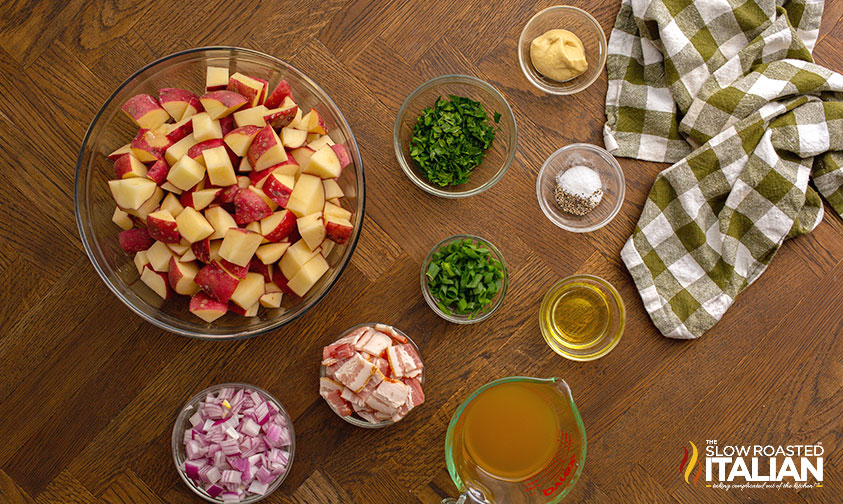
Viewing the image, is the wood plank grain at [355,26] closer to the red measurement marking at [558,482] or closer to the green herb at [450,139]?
the green herb at [450,139]

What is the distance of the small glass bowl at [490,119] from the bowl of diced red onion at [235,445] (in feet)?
2.36

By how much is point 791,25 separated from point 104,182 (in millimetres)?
1853

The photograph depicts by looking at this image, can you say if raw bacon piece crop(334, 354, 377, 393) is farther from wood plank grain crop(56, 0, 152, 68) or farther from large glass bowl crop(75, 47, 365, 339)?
wood plank grain crop(56, 0, 152, 68)

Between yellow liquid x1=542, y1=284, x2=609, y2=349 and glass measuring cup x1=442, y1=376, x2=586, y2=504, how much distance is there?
210 mm

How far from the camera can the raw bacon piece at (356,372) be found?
1.41m

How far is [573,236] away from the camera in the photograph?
1.57 metres

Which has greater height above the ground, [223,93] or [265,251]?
[223,93]

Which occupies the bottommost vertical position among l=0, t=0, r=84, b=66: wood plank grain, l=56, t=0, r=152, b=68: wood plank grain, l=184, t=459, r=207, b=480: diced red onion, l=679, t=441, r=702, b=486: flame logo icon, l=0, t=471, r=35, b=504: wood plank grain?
l=679, t=441, r=702, b=486: flame logo icon

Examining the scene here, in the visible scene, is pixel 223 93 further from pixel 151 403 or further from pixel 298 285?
pixel 151 403

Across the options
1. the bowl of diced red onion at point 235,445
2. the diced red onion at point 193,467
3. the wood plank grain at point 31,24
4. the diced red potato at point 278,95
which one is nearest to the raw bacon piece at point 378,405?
the bowl of diced red onion at point 235,445

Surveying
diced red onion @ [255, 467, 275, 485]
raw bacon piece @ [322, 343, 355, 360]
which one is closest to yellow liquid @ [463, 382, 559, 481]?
raw bacon piece @ [322, 343, 355, 360]

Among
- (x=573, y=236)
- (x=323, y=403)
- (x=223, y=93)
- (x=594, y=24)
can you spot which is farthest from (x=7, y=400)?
(x=594, y=24)

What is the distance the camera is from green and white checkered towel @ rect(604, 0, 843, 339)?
152 cm

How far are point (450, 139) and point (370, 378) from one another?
2.13 feet
